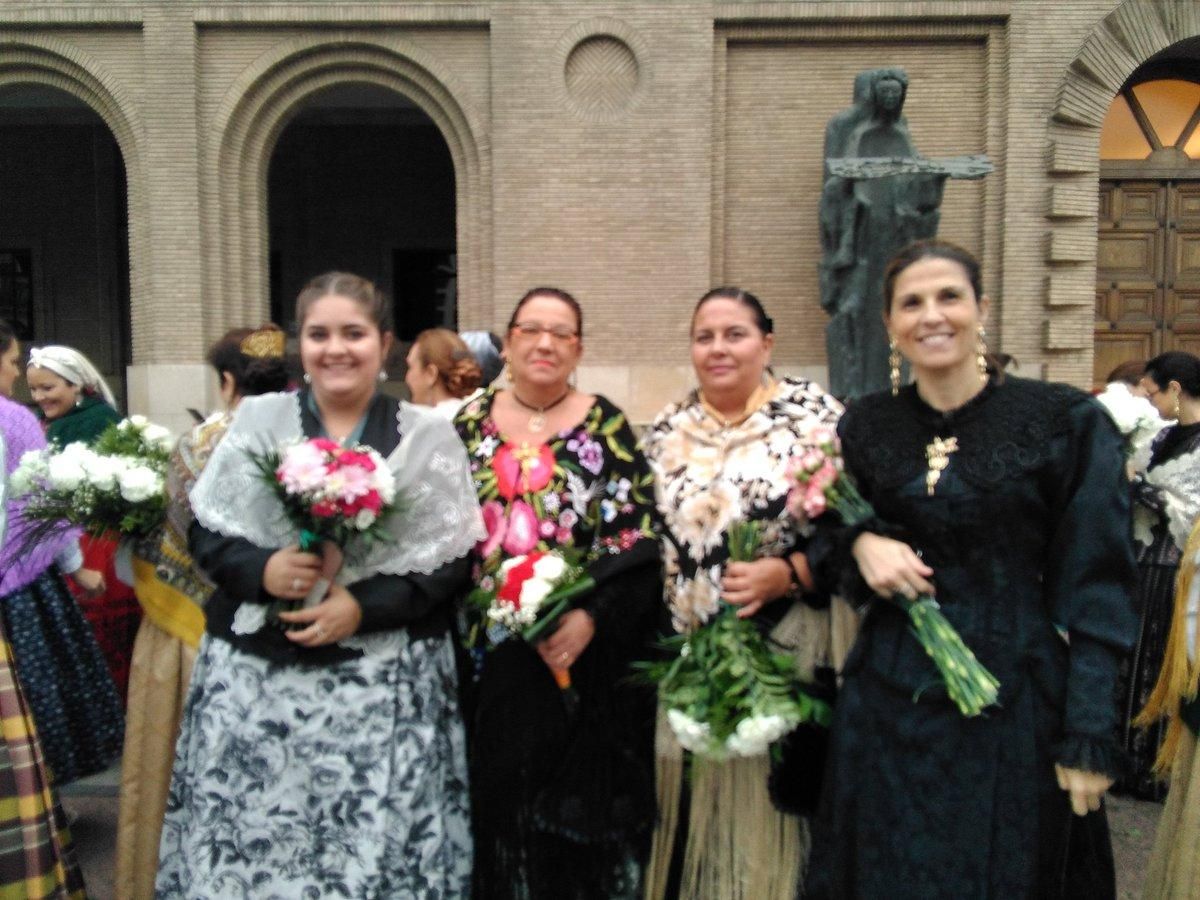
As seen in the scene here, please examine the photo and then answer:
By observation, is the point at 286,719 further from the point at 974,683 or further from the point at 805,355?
the point at 805,355

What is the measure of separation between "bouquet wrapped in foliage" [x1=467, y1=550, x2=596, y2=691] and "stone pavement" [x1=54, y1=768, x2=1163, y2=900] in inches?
85.0

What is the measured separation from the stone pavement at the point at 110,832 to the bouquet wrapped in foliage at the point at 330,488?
215 cm

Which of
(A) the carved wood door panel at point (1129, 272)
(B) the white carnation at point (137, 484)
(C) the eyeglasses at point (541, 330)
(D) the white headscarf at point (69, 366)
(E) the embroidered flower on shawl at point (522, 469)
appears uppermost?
(A) the carved wood door panel at point (1129, 272)

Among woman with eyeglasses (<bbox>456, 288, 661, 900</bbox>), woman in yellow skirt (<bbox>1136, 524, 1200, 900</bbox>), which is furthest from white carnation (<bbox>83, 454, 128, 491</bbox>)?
woman in yellow skirt (<bbox>1136, 524, 1200, 900</bbox>)

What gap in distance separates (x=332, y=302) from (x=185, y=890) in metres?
1.59

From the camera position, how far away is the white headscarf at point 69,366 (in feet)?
15.0

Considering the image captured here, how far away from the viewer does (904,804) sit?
7.35ft

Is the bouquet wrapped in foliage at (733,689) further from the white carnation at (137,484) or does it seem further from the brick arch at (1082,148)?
the brick arch at (1082,148)

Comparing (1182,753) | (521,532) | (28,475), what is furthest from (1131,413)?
(28,475)

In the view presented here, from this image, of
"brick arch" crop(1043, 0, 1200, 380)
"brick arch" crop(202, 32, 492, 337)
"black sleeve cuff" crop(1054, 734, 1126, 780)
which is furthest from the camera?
"brick arch" crop(202, 32, 492, 337)

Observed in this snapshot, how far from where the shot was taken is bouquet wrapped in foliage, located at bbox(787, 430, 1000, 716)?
85.0 inches

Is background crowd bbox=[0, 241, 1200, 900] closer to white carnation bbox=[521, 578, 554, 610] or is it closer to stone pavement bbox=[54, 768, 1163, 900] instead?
white carnation bbox=[521, 578, 554, 610]

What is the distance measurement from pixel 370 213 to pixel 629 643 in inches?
498

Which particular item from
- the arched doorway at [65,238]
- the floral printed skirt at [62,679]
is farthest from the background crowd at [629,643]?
the arched doorway at [65,238]
